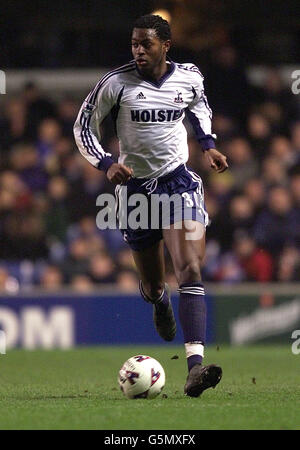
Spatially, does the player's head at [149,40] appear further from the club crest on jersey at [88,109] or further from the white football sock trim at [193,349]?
the white football sock trim at [193,349]

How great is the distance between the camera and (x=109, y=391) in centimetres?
720

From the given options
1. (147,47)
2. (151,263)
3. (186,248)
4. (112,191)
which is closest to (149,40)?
(147,47)

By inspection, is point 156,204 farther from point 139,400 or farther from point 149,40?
→ point 139,400

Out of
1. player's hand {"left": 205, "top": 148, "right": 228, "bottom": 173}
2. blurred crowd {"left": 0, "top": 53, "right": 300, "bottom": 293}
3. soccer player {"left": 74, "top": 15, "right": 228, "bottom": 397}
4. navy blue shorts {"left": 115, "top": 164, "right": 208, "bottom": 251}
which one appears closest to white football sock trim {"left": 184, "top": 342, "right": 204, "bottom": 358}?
soccer player {"left": 74, "top": 15, "right": 228, "bottom": 397}

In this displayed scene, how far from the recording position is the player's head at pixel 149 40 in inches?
271

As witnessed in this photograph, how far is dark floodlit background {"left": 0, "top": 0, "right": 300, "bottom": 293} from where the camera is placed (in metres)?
13.3

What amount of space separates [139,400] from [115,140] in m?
8.18

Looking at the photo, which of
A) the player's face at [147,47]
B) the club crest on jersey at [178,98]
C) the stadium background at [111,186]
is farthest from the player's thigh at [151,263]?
the stadium background at [111,186]

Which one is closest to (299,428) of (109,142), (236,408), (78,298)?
(236,408)

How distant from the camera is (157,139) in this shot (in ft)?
23.4

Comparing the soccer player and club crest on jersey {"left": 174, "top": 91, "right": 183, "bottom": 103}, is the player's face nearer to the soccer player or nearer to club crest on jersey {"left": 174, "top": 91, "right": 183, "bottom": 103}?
the soccer player
